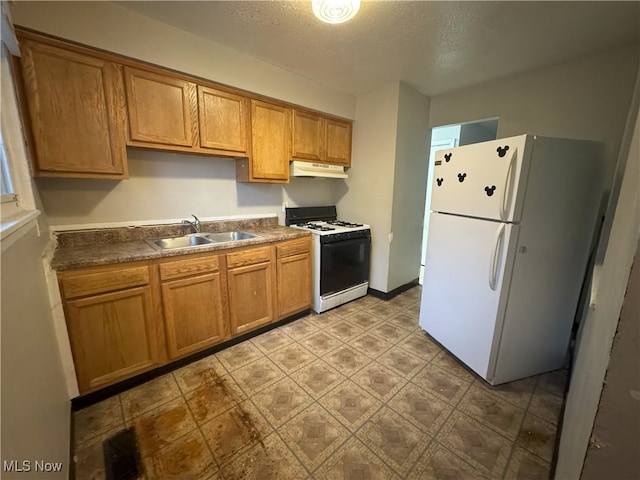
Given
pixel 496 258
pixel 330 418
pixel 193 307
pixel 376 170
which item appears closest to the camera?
pixel 330 418

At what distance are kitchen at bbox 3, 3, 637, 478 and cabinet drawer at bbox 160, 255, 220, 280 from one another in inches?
26.8

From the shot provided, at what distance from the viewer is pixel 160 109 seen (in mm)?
1925

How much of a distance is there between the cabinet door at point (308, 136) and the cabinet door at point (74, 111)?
1.52 metres

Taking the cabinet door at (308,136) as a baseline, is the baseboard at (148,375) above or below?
below

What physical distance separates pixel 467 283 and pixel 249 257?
1.76 meters

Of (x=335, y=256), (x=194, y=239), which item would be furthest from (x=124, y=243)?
(x=335, y=256)

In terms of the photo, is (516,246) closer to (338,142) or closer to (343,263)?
(343,263)

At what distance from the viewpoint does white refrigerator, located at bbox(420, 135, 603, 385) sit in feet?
5.24

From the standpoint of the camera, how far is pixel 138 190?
84.7 inches

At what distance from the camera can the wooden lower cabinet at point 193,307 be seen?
1872 millimetres

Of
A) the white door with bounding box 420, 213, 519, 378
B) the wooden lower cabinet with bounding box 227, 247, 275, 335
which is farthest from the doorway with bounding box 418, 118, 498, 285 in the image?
the wooden lower cabinet with bounding box 227, 247, 275, 335

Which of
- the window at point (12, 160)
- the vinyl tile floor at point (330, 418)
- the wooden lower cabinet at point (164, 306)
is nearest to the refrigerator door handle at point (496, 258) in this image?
the vinyl tile floor at point (330, 418)

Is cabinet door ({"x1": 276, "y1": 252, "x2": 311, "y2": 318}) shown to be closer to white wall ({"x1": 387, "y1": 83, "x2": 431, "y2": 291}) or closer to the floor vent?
white wall ({"x1": 387, "y1": 83, "x2": 431, "y2": 291})

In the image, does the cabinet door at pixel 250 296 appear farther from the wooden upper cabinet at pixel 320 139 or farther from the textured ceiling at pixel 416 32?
the textured ceiling at pixel 416 32
